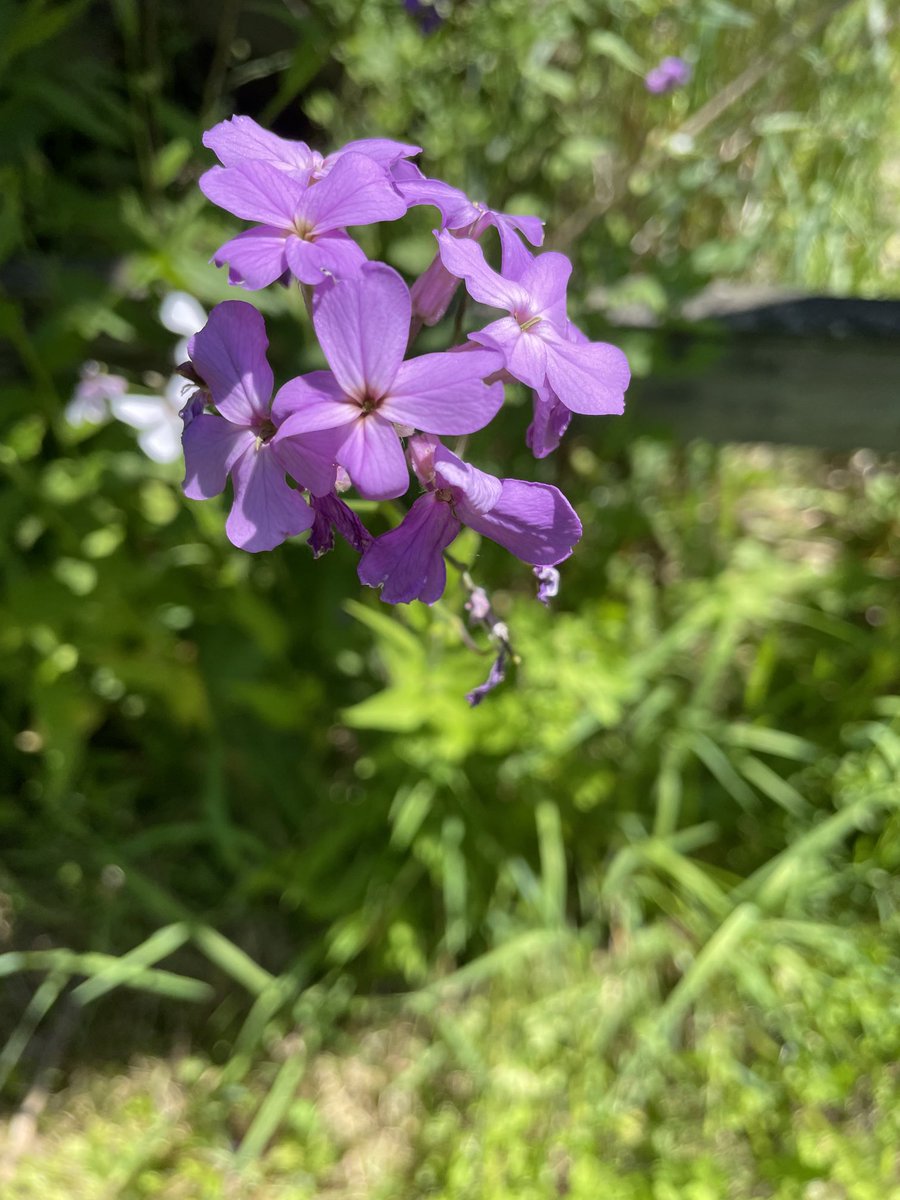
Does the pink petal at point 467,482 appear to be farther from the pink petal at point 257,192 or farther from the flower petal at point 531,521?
the pink petal at point 257,192

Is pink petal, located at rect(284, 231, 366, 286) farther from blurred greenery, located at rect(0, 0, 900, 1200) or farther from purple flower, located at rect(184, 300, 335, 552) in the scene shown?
blurred greenery, located at rect(0, 0, 900, 1200)

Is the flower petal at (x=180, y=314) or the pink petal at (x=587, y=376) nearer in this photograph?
the pink petal at (x=587, y=376)

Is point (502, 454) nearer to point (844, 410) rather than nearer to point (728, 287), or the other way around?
point (728, 287)

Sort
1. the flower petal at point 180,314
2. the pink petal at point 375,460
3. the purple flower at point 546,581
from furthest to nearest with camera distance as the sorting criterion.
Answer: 1. the flower petal at point 180,314
2. the purple flower at point 546,581
3. the pink petal at point 375,460

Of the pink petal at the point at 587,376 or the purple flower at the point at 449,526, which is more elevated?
the pink petal at the point at 587,376

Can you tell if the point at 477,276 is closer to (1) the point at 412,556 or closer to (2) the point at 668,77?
(1) the point at 412,556

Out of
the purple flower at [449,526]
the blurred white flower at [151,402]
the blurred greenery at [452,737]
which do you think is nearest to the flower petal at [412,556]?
the purple flower at [449,526]
